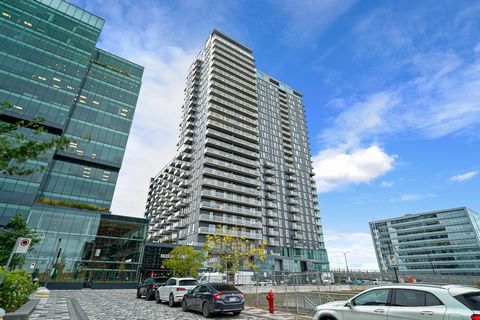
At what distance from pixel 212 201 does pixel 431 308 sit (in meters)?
51.2

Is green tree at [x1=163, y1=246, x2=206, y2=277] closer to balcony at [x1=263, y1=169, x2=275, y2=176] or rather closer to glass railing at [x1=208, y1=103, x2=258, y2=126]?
glass railing at [x1=208, y1=103, x2=258, y2=126]

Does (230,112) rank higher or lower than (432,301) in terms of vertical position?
higher

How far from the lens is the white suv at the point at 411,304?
4.80 meters

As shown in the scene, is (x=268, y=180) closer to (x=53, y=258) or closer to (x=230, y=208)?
(x=230, y=208)

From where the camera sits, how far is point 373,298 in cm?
635

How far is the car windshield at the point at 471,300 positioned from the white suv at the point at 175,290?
14.5 meters

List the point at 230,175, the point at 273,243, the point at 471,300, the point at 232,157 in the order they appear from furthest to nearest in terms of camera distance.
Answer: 1. the point at 273,243
2. the point at 232,157
3. the point at 230,175
4. the point at 471,300

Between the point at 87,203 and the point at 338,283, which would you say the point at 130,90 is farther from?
the point at 338,283

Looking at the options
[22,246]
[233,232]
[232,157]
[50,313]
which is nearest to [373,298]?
[22,246]

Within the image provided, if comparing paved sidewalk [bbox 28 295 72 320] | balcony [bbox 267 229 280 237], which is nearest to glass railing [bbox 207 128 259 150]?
balcony [bbox 267 229 280 237]

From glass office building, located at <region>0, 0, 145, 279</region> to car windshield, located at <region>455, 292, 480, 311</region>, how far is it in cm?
4460

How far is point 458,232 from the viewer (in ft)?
332

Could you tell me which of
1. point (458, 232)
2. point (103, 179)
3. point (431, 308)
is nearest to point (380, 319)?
point (431, 308)

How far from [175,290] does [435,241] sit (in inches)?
5158
